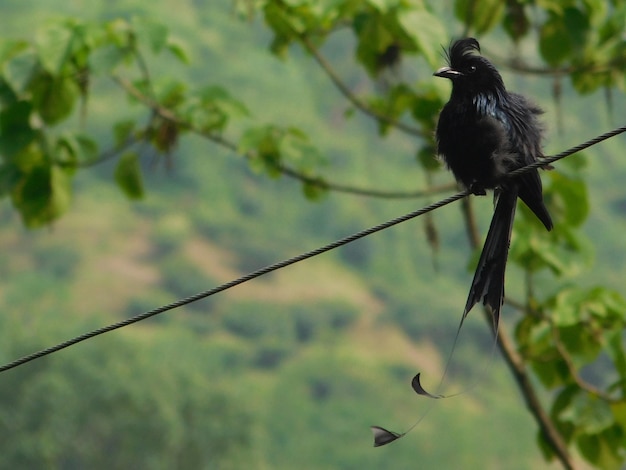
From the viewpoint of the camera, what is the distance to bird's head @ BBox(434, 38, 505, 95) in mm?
3535

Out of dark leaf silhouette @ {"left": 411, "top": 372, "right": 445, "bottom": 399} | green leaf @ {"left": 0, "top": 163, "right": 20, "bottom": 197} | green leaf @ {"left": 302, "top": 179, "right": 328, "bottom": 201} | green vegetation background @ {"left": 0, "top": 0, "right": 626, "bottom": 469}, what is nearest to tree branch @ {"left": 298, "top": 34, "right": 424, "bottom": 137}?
green leaf @ {"left": 302, "top": 179, "right": 328, "bottom": 201}

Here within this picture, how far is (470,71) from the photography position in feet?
11.7

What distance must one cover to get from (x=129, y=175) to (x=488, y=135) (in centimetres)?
187

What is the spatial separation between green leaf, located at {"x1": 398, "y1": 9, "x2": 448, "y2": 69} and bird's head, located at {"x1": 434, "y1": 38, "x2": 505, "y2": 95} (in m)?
0.25

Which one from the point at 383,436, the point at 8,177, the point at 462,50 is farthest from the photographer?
the point at 8,177

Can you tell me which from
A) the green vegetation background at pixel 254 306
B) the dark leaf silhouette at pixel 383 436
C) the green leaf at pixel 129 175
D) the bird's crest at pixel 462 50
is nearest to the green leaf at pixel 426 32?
the bird's crest at pixel 462 50

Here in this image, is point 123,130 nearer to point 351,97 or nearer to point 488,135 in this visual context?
point 351,97

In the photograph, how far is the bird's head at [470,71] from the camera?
3535 millimetres

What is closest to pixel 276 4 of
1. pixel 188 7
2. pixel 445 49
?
pixel 445 49

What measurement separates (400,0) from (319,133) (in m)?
49.6

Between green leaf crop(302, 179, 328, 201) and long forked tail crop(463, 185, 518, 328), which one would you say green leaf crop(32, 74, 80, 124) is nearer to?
green leaf crop(302, 179, 328, 201)

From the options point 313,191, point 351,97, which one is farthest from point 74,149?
point 351,97

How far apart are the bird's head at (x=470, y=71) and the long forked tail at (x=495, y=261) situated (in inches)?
12.5

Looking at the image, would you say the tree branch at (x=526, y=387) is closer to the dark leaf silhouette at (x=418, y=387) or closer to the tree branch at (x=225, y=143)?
the tree branch at (x=225, y=143)
